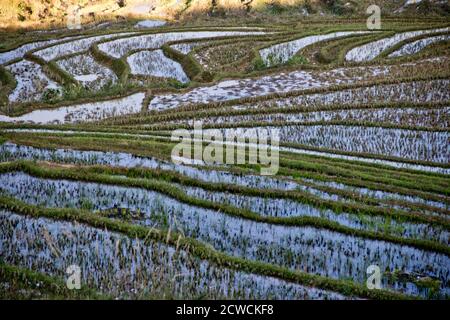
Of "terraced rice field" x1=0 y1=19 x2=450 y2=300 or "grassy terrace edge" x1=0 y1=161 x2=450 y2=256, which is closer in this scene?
"terraced rice field" x1=0 y1=19 x2=450 y2=300

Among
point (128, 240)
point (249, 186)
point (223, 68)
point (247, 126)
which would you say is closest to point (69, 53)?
point (223, 68)

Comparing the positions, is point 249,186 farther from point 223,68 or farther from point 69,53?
point 69,53

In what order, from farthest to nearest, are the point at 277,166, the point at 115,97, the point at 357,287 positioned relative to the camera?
the point at 115,97
the point at 277,166
the point at 357,287

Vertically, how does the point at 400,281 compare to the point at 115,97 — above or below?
below

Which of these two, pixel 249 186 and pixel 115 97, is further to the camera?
pixel 115 97

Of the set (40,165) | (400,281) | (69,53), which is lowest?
(400,281)

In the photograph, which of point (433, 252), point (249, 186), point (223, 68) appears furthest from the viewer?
point (223, 68)

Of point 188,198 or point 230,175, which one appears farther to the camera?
point 230,175

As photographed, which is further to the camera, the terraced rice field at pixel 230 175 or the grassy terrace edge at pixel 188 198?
the grassy terrace edge at pixel 188 198
